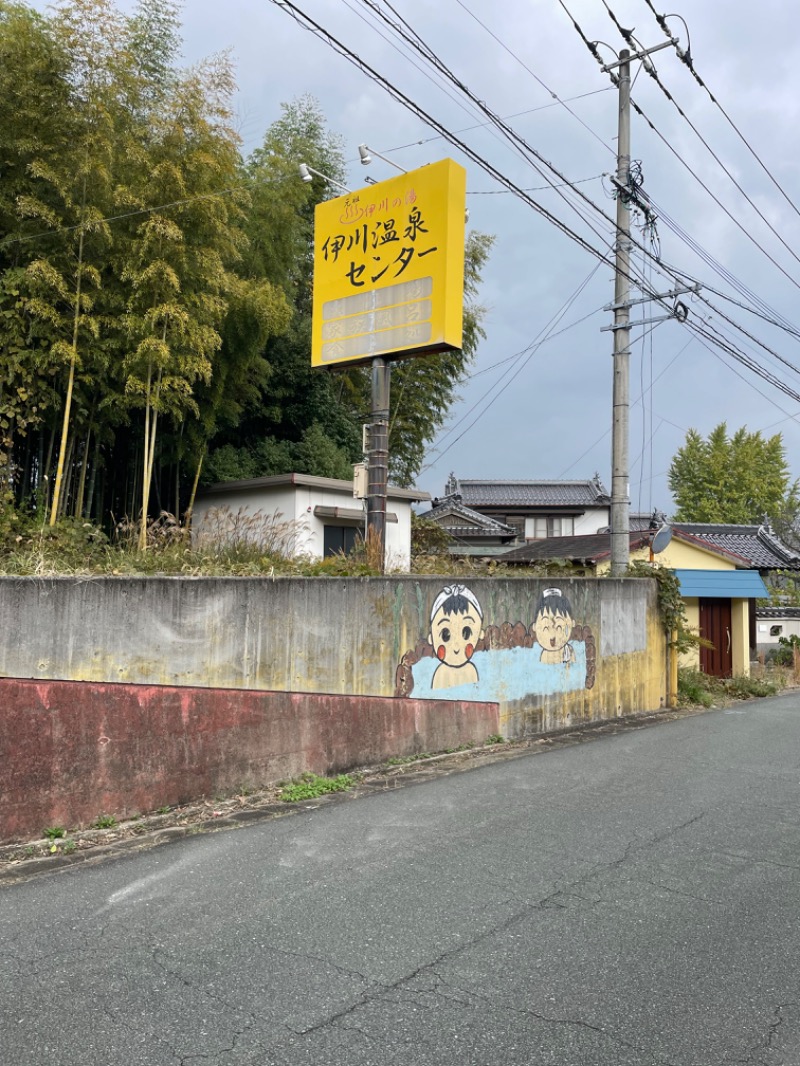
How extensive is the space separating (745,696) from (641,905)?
12373mm

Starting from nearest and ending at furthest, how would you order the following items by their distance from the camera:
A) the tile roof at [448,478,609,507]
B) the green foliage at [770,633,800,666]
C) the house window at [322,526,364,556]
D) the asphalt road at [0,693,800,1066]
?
the asphalt road at [0,693,800,1066], the house window at [322,526,364,556], the green foliage at [770,633,800,666], the tile roof at [448,478,609,507]

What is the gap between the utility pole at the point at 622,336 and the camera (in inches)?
450

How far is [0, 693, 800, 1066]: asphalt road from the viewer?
268 centimetres

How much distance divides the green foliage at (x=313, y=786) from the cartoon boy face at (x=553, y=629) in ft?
12.4

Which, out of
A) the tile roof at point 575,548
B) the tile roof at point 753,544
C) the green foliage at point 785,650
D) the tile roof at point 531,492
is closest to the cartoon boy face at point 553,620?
the tile roof at point 575,548

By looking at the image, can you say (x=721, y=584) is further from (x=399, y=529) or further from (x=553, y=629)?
(x=553, y=629)

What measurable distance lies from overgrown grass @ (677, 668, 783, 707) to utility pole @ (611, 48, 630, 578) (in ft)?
9.57

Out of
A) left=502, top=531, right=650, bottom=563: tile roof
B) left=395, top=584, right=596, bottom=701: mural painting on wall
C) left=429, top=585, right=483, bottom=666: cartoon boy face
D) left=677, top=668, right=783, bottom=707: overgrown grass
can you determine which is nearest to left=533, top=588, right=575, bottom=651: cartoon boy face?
left=395, top=584, right=596, bottom=701: mural painting on wall

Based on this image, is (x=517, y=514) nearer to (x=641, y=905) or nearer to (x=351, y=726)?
(x=351, y=726)

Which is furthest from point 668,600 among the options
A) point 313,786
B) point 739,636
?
point 313,786

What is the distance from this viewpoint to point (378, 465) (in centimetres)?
830

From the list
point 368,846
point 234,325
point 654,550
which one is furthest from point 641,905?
point 654,550

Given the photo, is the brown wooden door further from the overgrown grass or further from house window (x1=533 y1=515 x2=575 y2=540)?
house window (x1=533 y1=515 x2=575 y2=540)

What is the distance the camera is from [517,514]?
119ft
